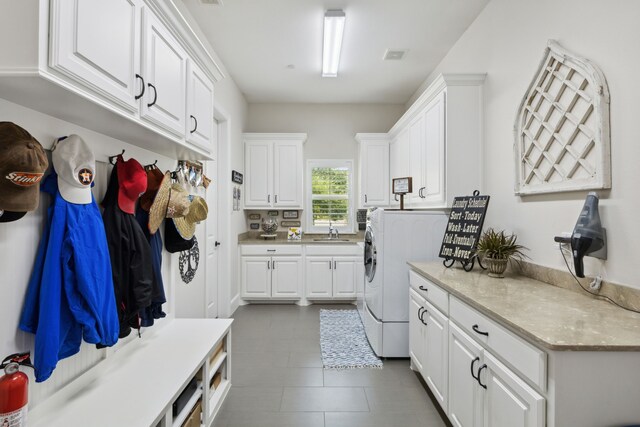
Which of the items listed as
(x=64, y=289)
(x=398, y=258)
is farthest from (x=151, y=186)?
(x=398, y=258)

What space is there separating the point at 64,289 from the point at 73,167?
1.51 ft

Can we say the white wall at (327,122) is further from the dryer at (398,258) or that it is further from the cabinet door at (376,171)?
the dryer at (398,258)

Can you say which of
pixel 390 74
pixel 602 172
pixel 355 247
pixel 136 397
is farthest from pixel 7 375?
pixel 390 74

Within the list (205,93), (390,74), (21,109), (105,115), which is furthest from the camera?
(390,74)

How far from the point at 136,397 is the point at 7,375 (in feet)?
1.57

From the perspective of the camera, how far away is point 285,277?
4438mm

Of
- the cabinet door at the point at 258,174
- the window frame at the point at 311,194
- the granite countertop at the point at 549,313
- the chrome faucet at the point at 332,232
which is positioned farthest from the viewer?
the window frame at the point at 311,194

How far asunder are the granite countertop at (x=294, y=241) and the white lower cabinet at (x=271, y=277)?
0.66 ft

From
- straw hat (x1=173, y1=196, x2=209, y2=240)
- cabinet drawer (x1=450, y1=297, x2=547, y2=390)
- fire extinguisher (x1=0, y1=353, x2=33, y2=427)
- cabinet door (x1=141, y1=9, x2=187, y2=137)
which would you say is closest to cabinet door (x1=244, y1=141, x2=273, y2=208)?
straw hat (x1=173, y1=196, x2=209, y2=240)

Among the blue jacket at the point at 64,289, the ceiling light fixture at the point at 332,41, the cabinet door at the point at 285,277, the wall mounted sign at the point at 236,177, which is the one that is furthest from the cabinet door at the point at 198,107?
the cabinet door at the point at 285,277

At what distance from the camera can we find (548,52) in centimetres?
185

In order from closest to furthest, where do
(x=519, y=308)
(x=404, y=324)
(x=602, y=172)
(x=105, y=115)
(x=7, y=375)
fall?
1. (x=7, y=375)
2. (x=105, y=115)
3. (x=519, y=308)
4. (x=602, y=172)
5. (x=404, y=324)

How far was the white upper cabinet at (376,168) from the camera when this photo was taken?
15.4 feet

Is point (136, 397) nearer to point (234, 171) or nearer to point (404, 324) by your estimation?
point (404, 324)
